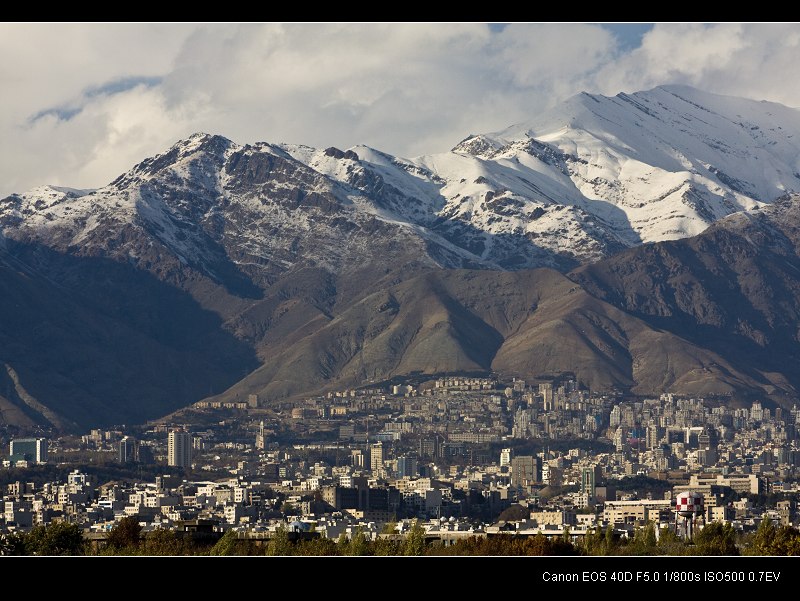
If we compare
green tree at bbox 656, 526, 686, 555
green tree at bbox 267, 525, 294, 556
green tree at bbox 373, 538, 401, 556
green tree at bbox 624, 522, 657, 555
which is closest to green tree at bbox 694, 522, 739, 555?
green tree at bbox 656, 526, 686, 555

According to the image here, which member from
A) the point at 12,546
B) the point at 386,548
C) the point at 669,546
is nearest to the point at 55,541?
the point at 12,546

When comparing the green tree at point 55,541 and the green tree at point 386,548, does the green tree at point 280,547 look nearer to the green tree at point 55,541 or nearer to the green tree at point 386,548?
the green tree at point 386,548

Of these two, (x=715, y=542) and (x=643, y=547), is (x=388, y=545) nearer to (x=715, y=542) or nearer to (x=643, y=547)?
(x=643, y=547)

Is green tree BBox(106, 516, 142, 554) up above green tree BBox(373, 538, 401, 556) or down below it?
above

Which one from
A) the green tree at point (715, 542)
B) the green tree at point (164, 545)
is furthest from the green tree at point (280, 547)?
the green tree at point (715, 542)

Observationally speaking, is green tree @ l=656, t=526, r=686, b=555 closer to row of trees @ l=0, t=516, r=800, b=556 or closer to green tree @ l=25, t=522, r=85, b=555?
row of trees @ l=0, t=516, r=800, b=556

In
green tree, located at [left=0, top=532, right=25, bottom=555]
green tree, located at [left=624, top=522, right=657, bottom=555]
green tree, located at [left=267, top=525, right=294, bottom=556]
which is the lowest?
green tree, located at [left=624, top=522, right=657, bottom=555]
